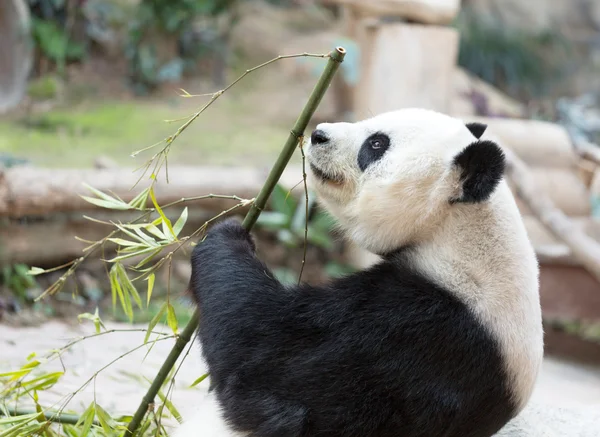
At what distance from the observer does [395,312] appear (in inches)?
81.7

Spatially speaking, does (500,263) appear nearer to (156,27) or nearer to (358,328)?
(358,328)

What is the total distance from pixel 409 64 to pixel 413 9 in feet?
1.45

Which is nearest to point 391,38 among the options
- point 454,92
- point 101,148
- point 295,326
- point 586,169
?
point 586,169

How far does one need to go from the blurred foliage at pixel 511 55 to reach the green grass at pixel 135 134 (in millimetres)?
4841

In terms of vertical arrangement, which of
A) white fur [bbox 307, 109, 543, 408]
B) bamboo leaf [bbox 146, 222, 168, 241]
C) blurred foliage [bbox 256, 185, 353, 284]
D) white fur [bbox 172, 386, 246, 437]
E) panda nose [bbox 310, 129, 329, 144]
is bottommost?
blurred foliage [bbox 256, 185, 353, 284]

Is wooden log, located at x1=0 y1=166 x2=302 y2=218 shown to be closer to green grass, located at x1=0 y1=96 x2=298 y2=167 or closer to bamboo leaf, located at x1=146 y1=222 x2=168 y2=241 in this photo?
green grass, located at x1=0 y1=96 x2=298 y2=167

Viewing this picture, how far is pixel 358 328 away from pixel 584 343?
5.42m

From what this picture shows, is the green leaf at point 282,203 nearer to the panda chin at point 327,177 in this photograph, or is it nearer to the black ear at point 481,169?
the panda chin at point 327,177

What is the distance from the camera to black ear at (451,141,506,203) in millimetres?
2139

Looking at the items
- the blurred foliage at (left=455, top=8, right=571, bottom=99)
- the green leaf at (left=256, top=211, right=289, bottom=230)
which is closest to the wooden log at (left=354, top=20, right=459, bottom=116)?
the green leaf at (left=256, top=211, right=289, bottom=230)

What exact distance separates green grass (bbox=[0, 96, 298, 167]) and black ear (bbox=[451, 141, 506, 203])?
16.6ft

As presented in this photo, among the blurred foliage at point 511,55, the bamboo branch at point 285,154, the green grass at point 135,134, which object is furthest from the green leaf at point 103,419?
the blurred foliage at point 511,55

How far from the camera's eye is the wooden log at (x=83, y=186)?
16.7 ft

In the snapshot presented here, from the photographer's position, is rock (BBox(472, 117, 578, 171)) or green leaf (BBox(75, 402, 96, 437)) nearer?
green leaf (BBox(75, 402, 96, 437))
